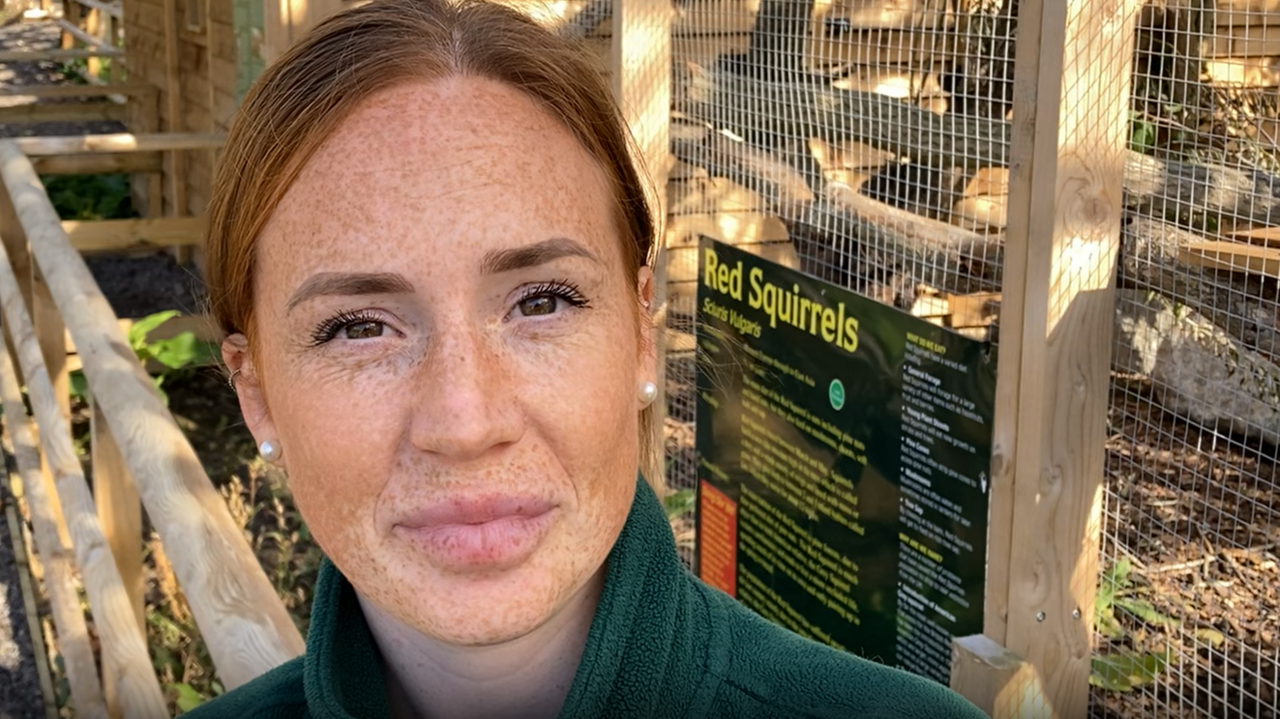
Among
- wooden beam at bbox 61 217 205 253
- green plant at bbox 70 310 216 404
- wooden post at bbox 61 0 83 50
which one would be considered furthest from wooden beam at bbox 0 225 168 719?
wooden post at bbox 61 0 83 50

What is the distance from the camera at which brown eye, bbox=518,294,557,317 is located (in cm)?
122

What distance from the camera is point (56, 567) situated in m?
4.44

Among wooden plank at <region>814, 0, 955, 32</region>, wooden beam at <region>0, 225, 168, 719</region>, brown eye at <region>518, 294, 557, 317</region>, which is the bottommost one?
wooden beam at <region>0, 225, 168, 719</region>

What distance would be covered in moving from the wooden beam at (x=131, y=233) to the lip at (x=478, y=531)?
25.4 feet

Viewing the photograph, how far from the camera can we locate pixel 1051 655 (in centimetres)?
281

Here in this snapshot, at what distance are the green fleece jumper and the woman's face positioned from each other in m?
0.07

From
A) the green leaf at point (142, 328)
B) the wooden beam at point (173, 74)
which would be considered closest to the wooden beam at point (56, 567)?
the green leaf at point (142, 328)

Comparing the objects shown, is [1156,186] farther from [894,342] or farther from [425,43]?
[425,43]

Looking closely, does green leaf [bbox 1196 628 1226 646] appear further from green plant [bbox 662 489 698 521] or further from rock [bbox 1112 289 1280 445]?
green plant [bbox 662 489 698 521]

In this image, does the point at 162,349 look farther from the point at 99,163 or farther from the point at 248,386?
the point at 248,386

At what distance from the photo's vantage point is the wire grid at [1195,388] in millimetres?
2934

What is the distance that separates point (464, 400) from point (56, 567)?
147 inches

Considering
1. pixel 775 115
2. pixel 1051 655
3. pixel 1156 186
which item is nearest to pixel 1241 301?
pixel 1156 186

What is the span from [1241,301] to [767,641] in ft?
6.66
